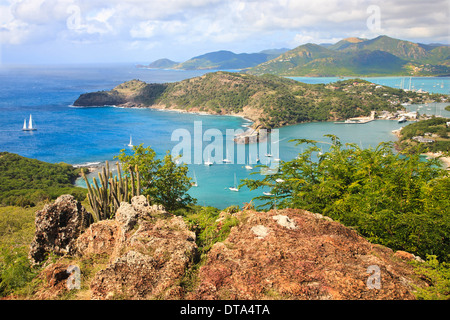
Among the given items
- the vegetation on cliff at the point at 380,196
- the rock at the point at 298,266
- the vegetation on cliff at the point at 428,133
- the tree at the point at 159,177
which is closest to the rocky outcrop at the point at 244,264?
the rock at the point at 298,266

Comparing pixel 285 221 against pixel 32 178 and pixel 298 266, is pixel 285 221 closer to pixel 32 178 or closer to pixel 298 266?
pixel 298 266

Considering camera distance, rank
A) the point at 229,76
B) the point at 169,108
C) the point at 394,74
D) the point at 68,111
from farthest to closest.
→ the point at 394,74, the point at 229,76, the point at 169,108, the point at 68,111

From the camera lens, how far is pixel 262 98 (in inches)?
4126

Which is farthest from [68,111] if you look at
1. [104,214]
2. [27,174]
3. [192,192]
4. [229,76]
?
[104,214]

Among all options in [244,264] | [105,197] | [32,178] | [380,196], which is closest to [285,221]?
[244,264]

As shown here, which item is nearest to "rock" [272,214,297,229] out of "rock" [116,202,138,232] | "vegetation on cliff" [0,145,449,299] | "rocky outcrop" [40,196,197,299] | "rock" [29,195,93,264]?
Answer: "vegetation on cliff" [0,145,449,299]

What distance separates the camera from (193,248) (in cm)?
430

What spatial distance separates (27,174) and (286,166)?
144ft

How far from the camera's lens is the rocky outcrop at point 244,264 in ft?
11.0

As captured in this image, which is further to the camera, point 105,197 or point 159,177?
point 159,177

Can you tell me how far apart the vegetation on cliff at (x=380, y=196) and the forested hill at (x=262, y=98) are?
255 feet

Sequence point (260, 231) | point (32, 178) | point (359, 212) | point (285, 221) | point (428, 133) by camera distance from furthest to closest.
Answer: point (428, 133) → point (32, 178) → point (359, 212) → point (285, 221) → point (260, 231)

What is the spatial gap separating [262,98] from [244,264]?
342 ft
